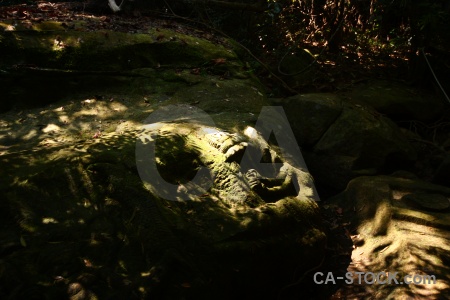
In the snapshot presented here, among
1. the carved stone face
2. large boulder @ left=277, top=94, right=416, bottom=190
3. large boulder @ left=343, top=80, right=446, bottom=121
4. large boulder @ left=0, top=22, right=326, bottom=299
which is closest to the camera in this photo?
large boulder @ left=0, top=22, right=326, bottom=299

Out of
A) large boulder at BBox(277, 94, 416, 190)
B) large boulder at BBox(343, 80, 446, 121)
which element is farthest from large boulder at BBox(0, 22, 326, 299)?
large boulder at BBox(343, 80, 446, 121)

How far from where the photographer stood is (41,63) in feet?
19.0

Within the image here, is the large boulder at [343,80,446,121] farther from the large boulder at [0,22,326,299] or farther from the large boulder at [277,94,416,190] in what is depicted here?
the large boulder at [0,22,326,299]

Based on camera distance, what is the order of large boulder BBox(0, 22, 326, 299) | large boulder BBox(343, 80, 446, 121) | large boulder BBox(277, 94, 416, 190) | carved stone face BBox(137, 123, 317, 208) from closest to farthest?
large boulder BBox(0, 22, 326, 299)
carved stone face BBox(137, 123, 317, 208)
large boulder BBox(277, 94, 416, 190)
large boulder BBox(343, 80, 446, 121)

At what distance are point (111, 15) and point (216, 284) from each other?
6.72m

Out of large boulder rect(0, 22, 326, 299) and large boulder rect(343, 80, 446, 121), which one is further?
large boulder rect(343, 80, 446, 121)

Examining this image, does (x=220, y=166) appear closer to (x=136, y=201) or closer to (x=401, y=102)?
(x=136, y=201)

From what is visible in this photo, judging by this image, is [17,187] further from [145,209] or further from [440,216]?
[440,216]

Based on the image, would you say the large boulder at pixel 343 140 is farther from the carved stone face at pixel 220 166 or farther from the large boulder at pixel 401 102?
the carved stone face at pixel 220 166

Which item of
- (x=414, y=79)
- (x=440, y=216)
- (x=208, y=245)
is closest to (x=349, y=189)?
(x=440, y=216)

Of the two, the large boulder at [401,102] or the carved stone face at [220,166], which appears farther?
the large boulder at [401,102]

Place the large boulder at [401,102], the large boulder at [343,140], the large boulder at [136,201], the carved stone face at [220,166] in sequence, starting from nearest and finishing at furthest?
the large boulder at [136,201] → the carved stone face at [220,166] → the large boulder at [343,140] → the large boulder at [401,102]

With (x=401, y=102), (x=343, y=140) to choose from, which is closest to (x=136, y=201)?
(x=343, y=140)

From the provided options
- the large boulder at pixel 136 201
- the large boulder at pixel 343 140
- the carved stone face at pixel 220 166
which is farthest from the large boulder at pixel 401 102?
the carved stone face at pixel 220 166
